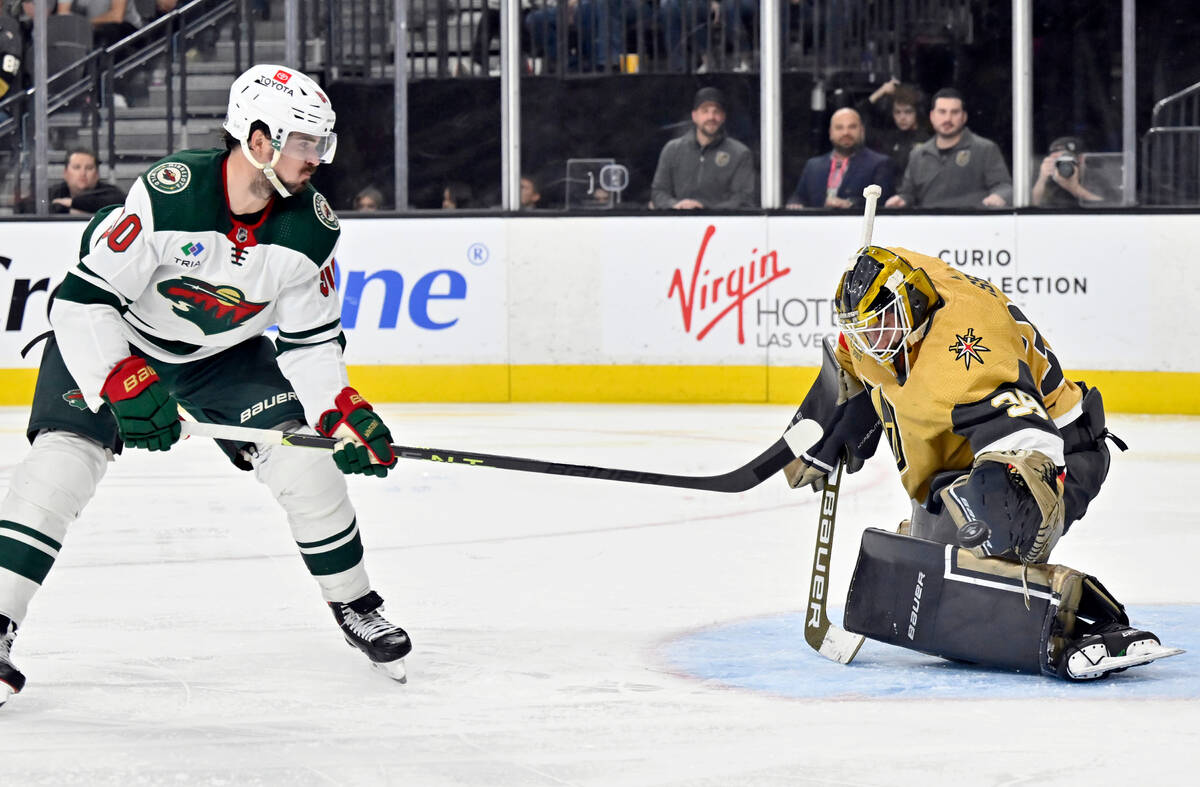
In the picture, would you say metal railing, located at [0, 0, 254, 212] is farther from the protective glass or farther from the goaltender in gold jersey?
the goaltender in gold jersey

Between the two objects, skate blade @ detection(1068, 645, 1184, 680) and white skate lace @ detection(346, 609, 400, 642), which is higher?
white skate lace @ detection(346, 609, 400, 642)

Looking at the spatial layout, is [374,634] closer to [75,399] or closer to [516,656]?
[516,656]

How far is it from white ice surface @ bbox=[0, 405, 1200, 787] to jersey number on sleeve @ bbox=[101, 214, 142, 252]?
0.73 metres

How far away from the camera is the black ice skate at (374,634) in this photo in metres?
2.96

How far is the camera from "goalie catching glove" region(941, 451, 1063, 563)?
2.71m

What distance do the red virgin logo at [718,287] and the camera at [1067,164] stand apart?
4.29ft

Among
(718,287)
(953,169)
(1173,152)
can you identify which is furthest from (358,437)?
(1173,152)

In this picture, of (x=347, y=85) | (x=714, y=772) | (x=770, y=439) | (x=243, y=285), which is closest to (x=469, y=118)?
(x=347, y=85)

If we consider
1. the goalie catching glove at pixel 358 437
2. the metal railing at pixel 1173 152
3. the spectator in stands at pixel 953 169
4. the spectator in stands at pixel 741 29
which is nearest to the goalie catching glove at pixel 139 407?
the goalie catching glove at pixel 358 437

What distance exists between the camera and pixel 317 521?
3.02 meters

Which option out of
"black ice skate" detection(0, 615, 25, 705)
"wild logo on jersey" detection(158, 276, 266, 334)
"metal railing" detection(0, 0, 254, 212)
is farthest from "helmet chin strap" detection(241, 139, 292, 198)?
"metal railing" detection(0, 0, 254, 212)

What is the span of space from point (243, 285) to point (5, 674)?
0.74 meters

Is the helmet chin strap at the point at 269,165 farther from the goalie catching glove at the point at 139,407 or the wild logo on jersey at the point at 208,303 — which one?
the goalie catching glove at the point at 139,407

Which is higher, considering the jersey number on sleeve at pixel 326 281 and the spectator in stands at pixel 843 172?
the spectator in stands at pixel 843 172
